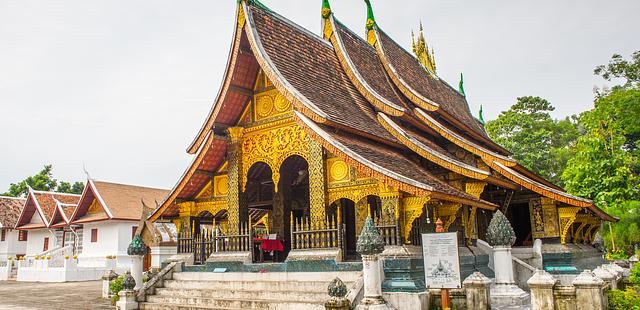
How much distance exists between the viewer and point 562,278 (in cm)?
1151

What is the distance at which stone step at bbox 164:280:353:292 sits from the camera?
8.77 m

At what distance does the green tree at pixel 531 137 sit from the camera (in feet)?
119

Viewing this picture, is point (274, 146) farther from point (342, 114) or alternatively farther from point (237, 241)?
point (237, 241)

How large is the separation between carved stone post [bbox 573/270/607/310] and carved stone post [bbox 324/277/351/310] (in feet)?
10.2

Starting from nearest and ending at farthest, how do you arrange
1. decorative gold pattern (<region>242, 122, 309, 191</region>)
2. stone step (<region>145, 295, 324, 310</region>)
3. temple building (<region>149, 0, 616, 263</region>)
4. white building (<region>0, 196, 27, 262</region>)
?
stone step (<region>145, 295, 324, 310</region>)
temple building (<region>149, 0, 616, 263</region>)
decorative gold pattern (<region>242, 122, 309, 191</region>)
white building (<region>0, 196, 27, 262</region>)

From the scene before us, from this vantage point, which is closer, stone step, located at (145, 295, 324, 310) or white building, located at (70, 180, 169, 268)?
stone step, located at (145, 295, 324, 310)

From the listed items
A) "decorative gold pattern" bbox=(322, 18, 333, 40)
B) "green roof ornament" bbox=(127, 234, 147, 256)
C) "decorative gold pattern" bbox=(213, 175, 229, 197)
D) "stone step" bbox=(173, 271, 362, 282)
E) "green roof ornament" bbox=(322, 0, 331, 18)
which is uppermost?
"green roof ornament" bbox=(322, 0, 331, 18)

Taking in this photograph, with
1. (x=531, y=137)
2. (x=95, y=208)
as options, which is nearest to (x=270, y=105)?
(x=95, y=208)

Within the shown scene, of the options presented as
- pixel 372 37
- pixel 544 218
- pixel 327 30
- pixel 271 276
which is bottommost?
pixel 271 276

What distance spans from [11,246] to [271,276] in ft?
103

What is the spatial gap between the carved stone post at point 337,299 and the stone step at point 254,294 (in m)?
0.88

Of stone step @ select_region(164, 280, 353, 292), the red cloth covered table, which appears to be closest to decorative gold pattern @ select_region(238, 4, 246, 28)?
the red cloth covered table

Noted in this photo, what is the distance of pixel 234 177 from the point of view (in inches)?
445

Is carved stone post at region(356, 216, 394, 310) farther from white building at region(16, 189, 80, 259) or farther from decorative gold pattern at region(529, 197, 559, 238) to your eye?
white building at region(16, 189, 80, 259)
